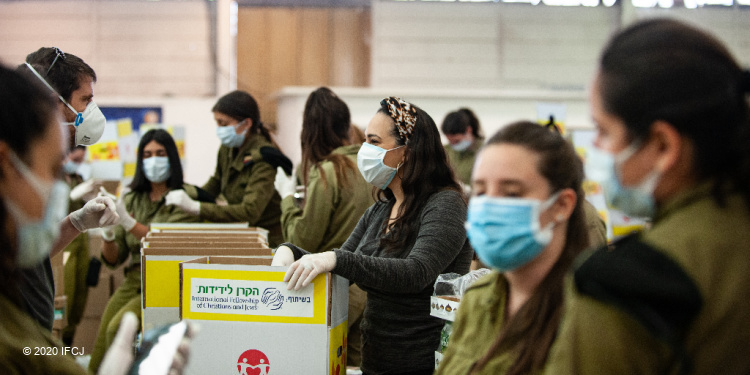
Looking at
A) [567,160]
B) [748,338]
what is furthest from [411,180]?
[748,338]

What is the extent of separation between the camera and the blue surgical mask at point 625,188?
0.81 metres

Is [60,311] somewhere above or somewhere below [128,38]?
below

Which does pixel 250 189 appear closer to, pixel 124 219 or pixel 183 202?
pixel 183 202

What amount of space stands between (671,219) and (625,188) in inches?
3.3

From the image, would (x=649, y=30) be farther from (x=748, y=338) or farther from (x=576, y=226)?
(x=576, y=226)

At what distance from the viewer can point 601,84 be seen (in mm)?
823

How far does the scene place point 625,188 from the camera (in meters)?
0.84

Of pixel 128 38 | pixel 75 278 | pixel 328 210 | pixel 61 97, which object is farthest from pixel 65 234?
pixel 128 38

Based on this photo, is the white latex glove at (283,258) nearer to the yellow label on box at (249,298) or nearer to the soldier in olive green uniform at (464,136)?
the yellow label on box at (249,298)

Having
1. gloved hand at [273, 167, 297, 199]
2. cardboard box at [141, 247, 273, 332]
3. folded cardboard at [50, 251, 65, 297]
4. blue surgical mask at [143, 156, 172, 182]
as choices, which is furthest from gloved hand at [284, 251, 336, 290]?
folded cardboard at [50, 251, 65, 297]

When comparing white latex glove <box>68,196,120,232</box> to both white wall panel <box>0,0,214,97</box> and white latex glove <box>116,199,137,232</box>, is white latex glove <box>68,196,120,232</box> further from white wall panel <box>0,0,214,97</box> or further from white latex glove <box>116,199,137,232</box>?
white wall panel <box>0,0,214,97</box>

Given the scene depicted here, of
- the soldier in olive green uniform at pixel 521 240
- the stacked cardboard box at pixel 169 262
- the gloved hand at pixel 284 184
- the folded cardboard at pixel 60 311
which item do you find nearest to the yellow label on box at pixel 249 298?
the stacked cardboard box at pixel 169 262

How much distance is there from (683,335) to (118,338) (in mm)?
885

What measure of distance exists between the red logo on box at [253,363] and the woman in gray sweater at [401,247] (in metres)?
0.24
